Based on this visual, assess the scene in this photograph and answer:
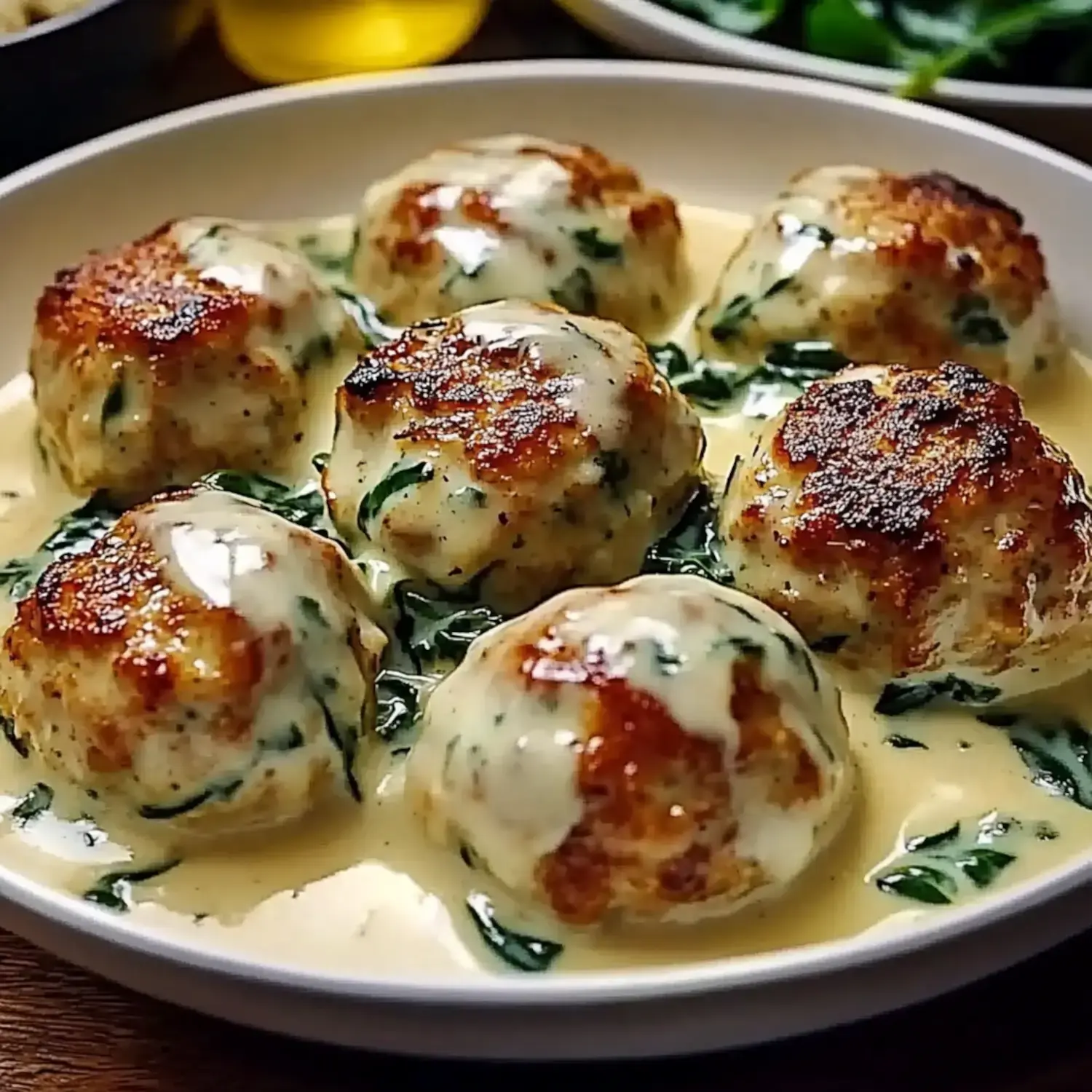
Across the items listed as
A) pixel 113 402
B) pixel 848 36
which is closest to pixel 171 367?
pixel 113 402

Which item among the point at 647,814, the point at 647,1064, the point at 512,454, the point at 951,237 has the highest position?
the point at 951,237

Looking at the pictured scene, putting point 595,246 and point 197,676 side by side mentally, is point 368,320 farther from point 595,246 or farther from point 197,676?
point 197,676

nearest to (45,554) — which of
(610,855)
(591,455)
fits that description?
(591,455)

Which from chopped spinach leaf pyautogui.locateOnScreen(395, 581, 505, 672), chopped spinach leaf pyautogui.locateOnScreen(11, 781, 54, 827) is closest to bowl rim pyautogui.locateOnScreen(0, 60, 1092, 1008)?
chopped spinach leaf pyautogui.locateOnScreen(11, 781, 54, 827)

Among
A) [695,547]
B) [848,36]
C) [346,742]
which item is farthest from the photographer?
[848,36]

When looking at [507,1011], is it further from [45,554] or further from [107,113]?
[107,113]

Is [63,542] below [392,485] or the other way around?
below

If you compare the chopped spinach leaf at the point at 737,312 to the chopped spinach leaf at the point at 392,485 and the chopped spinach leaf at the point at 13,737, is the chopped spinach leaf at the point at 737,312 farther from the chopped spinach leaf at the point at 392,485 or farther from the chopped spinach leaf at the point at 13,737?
the chopped spinach leaf at the point at 13,737
